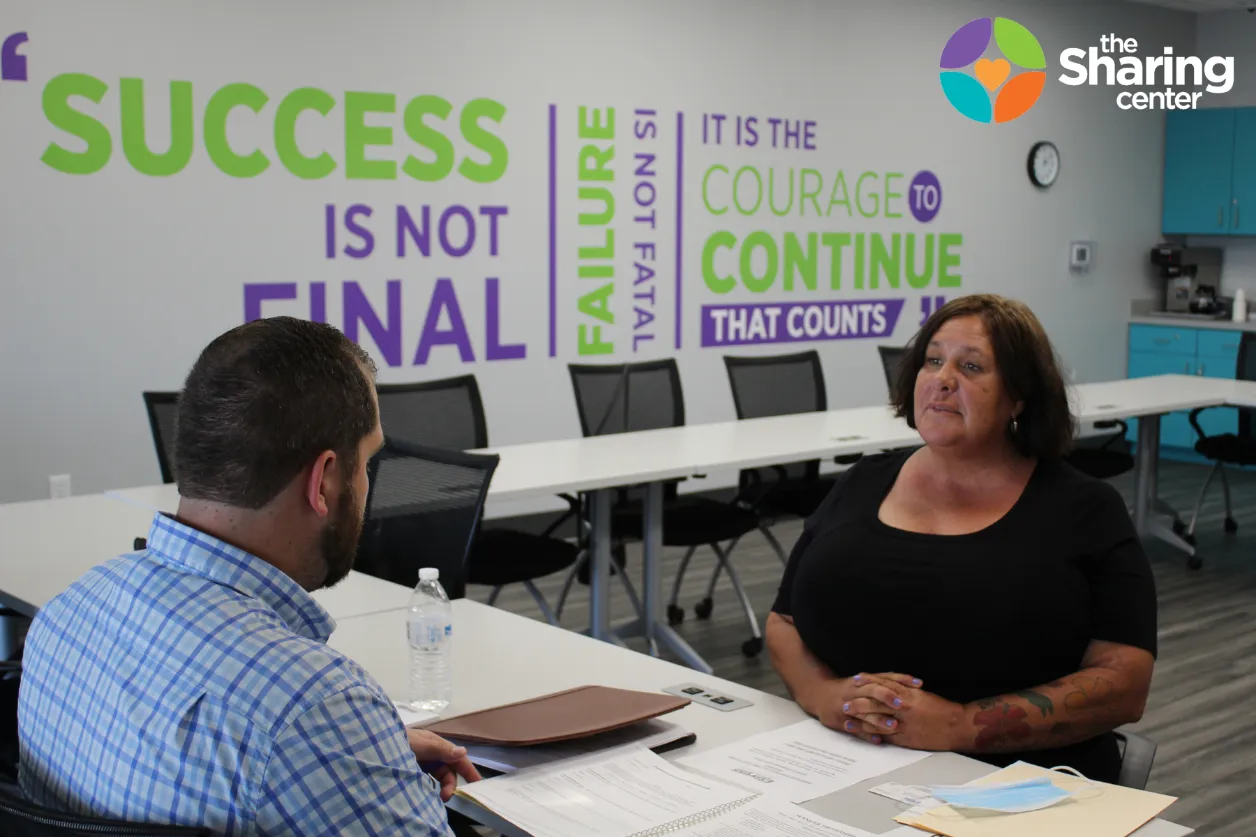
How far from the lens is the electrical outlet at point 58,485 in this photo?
536 centimetres

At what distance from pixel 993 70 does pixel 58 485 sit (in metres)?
6.49

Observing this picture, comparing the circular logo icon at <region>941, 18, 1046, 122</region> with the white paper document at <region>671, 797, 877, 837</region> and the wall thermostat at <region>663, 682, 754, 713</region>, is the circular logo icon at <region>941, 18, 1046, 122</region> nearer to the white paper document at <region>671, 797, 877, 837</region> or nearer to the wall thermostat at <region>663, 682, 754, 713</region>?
the wall thermostat at <region>663, 682, 754, 713</region>

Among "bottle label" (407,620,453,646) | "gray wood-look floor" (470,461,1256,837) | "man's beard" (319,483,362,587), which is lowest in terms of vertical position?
"gray wood-look floor" (470,461,1256,837)

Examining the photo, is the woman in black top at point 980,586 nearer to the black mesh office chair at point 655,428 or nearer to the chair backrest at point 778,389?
the black mesh office chair at point 655,428

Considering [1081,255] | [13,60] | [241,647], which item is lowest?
[241,647]

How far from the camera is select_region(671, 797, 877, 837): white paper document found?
168 centimetres

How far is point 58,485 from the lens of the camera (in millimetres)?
5375

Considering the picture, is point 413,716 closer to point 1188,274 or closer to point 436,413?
point 436,413

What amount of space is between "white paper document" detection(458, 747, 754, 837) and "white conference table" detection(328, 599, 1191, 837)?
0.04 metres

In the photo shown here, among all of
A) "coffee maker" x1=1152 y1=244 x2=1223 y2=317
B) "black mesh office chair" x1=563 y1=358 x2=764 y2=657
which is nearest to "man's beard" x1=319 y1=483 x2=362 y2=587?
"black mesh office chair" x1=563 y1=358 x2=764 y2=657

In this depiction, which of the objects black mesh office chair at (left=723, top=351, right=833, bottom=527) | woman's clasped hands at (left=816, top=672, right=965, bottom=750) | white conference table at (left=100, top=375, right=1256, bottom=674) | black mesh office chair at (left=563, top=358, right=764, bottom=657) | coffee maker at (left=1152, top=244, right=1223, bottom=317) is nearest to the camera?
woman's clasped hands at (left=816, top=672, right=965, bottom=750)

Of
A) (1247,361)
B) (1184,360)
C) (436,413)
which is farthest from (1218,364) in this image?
(436,413)

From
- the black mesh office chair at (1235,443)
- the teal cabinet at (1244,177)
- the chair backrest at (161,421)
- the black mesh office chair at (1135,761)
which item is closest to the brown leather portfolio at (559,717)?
the black mesh office chair at (1135,761)

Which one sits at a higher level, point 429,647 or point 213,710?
point 213,710
